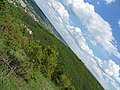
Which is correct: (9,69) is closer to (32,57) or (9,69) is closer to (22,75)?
(22,75)

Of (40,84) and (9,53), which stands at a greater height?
(9,53)

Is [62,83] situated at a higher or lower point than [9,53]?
lower

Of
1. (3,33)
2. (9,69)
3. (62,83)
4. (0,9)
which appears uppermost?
(0,9)

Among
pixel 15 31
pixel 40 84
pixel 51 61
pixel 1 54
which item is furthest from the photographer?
pixel 51 61

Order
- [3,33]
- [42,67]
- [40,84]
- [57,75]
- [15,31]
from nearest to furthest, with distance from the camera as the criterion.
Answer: [40,84]
[3,33]
[15,31]
[42,67]
[57,75]

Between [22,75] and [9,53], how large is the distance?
6.40ft

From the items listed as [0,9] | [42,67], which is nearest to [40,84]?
[42,67]

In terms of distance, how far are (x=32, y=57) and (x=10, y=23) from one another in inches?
149

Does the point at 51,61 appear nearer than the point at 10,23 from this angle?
No

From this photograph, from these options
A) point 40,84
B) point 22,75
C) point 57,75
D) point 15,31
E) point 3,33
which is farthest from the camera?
point 57,75

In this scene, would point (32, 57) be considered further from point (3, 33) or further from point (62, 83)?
point (62, 83)

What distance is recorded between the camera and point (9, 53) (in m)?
24.4

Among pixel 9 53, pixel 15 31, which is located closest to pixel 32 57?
pixel 15 31

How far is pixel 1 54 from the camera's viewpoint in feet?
71.7
